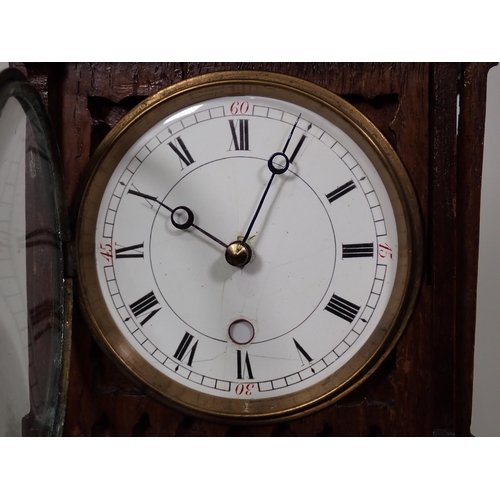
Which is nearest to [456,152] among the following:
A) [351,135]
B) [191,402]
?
[351,135]

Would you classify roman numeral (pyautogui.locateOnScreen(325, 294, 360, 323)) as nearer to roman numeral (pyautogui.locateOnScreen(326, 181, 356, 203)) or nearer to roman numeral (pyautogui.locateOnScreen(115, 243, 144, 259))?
roman numeral (pyautogui.locateOnScreen(326, 181, 356, 203))

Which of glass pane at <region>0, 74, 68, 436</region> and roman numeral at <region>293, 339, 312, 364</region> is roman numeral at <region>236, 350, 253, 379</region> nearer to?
roman numeral at <region>293, 339, 312, 364</region>

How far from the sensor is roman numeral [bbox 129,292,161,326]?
1.07m

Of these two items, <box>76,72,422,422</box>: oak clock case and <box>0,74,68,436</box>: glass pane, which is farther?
<box>76,72,422,422</box>: oak clock case

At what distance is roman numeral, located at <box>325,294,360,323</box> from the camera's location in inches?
40.9

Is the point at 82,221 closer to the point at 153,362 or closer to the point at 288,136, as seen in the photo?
the point at 153,362

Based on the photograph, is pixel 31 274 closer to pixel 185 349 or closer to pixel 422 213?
pixel 185 349

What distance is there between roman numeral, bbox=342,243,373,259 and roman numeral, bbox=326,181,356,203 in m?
0.08

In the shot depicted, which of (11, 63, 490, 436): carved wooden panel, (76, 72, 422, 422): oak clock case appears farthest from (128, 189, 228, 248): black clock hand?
(11, 63, 490, 436): carved wooden panel

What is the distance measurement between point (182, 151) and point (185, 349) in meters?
0.35

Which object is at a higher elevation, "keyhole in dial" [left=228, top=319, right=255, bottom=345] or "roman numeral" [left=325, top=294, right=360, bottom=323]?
"roman numeral" [left=325, top=294, right=360, bottom=323]

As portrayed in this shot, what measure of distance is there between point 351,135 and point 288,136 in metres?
0.11

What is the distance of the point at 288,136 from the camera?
1.04 metres

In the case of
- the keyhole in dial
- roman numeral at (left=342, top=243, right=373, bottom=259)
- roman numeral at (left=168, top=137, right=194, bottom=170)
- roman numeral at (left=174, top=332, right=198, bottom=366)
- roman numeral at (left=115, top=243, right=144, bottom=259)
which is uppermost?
roman numeral at (left=168, top=137, right=194, bottom=170)
